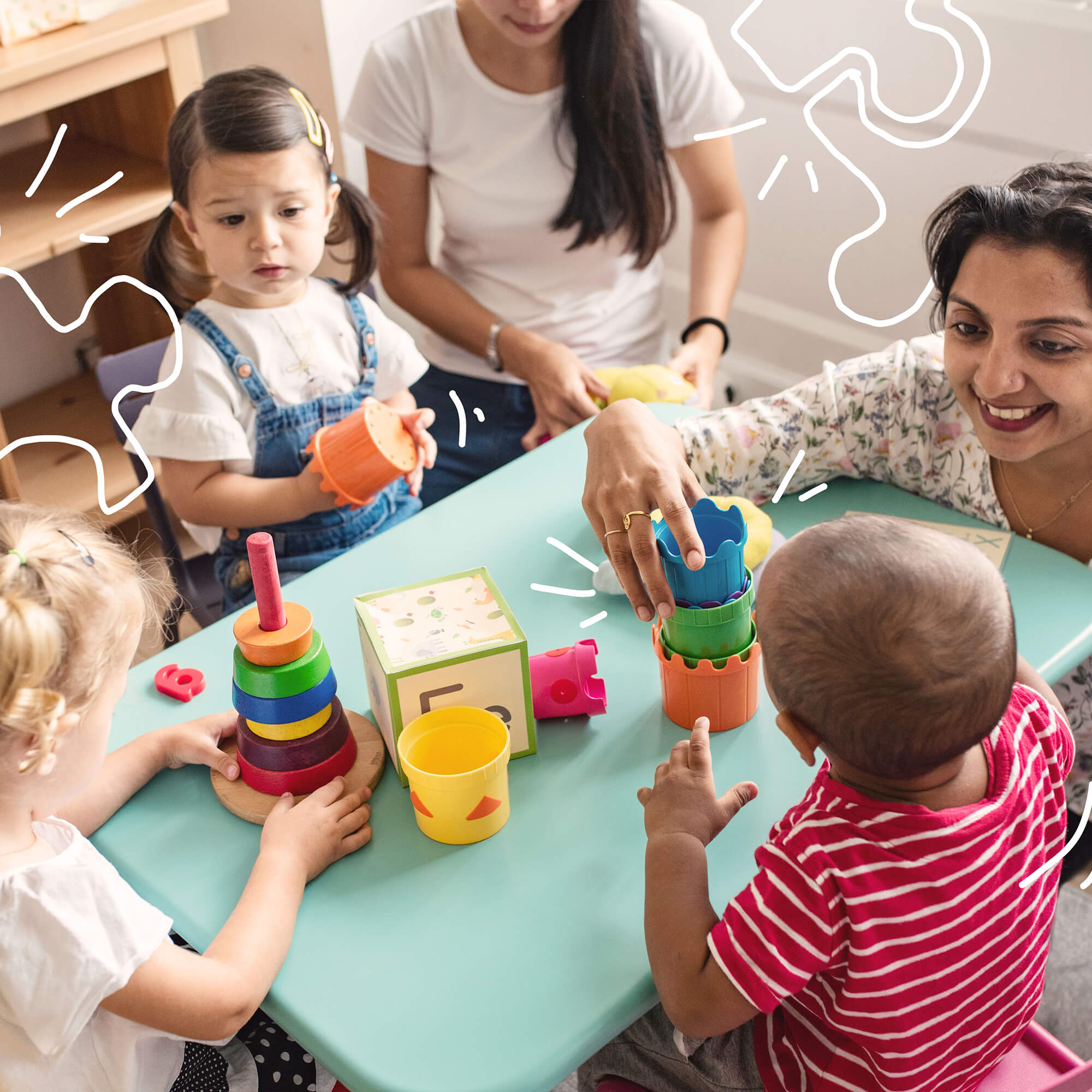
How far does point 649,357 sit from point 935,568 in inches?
54.7

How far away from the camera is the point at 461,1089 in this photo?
0.75 m

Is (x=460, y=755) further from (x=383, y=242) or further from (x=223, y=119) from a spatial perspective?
(x=383, y=242)

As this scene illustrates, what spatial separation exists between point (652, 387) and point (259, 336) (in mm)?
529

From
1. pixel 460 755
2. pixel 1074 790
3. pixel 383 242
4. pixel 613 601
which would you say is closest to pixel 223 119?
pixel 383 242

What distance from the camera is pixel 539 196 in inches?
74.9

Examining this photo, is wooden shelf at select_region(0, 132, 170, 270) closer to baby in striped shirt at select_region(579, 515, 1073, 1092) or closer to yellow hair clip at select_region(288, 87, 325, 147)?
yellow hair clip at select_region(288, 87, 325, 147)

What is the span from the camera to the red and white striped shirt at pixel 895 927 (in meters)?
0.79

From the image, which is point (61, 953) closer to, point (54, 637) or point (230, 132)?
point (54, 637)

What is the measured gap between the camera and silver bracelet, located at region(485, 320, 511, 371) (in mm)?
1879

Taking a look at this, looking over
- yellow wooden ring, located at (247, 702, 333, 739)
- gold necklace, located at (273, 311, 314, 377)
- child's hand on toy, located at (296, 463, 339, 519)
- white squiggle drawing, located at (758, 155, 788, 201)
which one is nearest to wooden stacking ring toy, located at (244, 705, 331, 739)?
yellow wooden ring, located at (247, 702, 333, 739)

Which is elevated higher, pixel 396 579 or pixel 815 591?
pixel 815 591

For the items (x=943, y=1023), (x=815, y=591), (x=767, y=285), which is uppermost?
(x=815, y=591)

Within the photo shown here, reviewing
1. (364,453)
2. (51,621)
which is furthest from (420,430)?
(51,621)

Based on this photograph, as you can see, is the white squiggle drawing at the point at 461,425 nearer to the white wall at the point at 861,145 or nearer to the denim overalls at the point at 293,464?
the denim overalls at the point at 293,464
